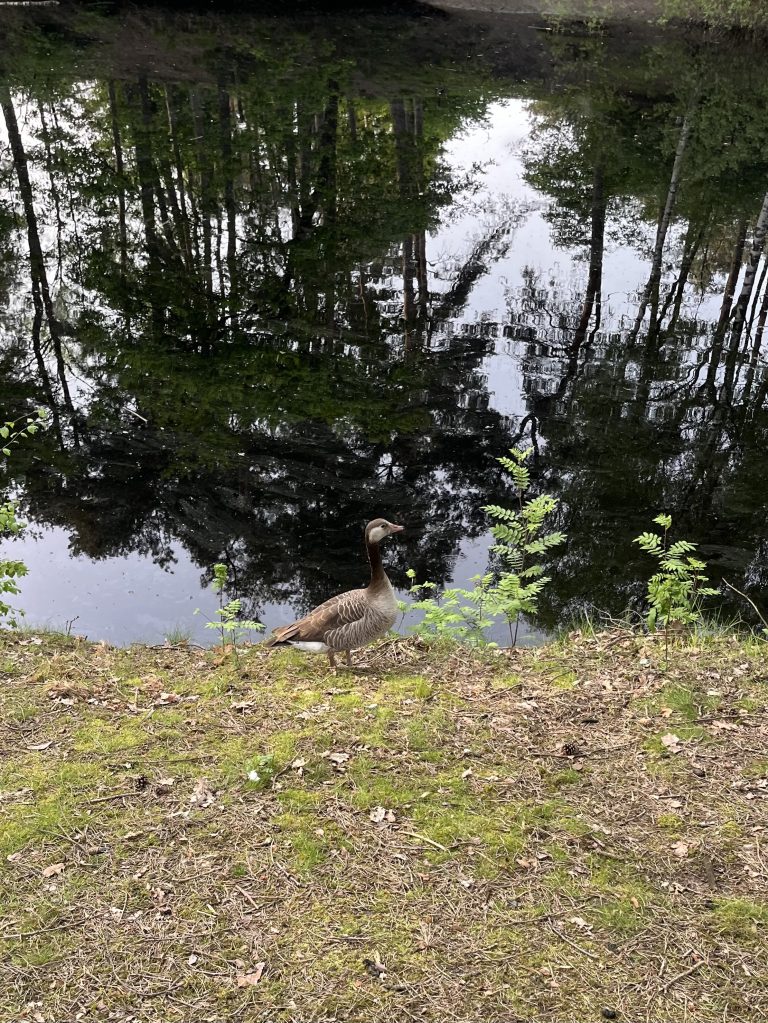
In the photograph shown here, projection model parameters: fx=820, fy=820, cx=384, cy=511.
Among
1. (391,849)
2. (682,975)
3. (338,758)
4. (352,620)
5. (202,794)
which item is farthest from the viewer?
(352,620)

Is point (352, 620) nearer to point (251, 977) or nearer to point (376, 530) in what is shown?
point (376, 530)

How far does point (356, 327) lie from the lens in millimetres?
17375

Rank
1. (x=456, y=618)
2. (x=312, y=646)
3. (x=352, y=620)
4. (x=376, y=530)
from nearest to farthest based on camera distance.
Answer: (x=352, y=620)
(x=312, y=646)
(x=376, y=530)
(x=456, y=618)

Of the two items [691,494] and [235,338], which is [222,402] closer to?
[235,338]

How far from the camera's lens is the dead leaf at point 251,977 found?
12.9 ft

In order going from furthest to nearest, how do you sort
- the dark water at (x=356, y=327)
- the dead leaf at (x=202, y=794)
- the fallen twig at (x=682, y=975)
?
the dark water at (x=356, y=327)
the dead leaf at (x=202, y=794)
the fallen twig at (x=682, y=975)

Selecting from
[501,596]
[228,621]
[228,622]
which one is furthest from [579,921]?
[228,621]

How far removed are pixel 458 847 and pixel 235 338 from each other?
13491 mm

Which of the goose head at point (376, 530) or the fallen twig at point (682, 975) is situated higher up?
the goose head at point (376, 530)

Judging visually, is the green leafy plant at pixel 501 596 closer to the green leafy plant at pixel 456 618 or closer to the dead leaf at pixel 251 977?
the green leafy plant at pixel 456 618

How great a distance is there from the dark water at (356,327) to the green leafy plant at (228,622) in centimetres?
26

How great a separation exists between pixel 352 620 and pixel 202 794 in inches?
86.7

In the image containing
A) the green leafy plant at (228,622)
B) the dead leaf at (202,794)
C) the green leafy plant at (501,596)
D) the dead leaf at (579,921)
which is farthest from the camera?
the green leafy plant at (501,596)

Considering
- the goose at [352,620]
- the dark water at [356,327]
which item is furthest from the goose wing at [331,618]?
the dark water at [356,327]
